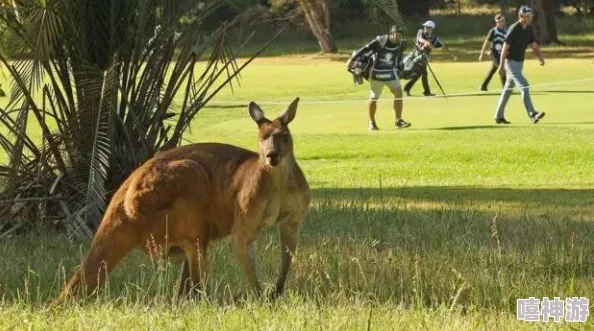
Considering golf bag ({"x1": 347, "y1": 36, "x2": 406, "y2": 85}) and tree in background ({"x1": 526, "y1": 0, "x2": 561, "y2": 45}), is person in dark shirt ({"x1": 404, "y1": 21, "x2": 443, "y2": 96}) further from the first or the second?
tree in background ({"x1": 526, "y1": 0, "x2": 561, "y2": 45})

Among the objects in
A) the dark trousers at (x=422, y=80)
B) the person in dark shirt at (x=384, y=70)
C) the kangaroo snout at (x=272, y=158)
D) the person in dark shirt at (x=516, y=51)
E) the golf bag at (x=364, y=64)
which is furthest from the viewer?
the dark trousers at (x=422, y=80)

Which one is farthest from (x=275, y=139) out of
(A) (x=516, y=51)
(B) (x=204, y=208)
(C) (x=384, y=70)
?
(A) (x=516, y=51)

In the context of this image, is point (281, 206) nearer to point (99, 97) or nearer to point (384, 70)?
point (99, 97)

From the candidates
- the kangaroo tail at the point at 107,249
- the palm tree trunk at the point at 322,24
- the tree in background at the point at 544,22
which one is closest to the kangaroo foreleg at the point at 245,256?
the kangaroo tail at the point at 107,249

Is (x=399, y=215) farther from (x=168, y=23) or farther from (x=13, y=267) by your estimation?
(x=13, y=267)

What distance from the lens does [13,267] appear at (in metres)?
7.74

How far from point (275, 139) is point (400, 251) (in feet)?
5.68

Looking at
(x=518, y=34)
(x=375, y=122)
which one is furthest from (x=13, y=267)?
(x=518, y=34)

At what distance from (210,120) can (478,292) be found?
17360mm

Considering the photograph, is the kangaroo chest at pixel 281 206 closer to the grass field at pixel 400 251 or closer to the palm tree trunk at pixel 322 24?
the grass field at pixel 400 251

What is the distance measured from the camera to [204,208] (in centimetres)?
668

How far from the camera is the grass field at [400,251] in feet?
19.7

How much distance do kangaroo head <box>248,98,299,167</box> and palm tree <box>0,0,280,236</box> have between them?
3040 mm

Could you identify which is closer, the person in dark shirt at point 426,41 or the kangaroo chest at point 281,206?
the kangaroo chest at point 281,206
